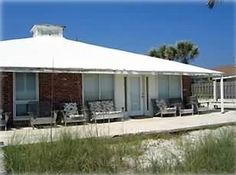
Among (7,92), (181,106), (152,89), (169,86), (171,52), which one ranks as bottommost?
(181,106)

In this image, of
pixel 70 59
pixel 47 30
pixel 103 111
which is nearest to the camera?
pixel 103 111

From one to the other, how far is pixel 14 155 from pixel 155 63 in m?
15.8

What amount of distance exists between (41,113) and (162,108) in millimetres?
6439

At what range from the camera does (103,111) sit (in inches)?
708

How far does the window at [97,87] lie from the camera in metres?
18.6

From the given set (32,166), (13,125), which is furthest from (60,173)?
(13,125)

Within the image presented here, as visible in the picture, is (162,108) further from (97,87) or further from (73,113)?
(73,113)

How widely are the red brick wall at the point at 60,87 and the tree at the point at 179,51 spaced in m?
29.6


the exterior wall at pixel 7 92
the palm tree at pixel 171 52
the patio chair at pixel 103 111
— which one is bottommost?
the patio chair at pixel 103 111

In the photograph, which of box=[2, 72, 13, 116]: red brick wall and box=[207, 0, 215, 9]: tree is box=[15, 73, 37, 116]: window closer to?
box=[2, 72, 13, 116]: red brick wall

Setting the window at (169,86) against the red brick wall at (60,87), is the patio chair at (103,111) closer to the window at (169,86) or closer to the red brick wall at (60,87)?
the red brick wall at (60,87)

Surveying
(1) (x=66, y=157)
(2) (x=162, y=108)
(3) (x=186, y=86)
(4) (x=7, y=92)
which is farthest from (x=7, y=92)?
(1) (x=66, y=157)

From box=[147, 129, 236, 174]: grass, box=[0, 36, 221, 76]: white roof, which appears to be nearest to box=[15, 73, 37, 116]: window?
Answer: box=[0, 36, 221, 76]: white roof

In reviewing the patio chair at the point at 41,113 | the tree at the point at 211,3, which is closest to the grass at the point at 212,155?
the tree at the point at 211,3
